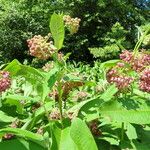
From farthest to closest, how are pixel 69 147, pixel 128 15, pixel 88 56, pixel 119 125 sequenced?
pixel 128 15, pixel 88 56, pixel 119 125, pixel 69 147

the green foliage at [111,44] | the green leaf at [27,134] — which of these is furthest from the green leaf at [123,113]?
the green foliage at [111,44]

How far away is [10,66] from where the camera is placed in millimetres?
1642

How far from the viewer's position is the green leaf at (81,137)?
1.32 meters

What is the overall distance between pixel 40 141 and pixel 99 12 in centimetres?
2816

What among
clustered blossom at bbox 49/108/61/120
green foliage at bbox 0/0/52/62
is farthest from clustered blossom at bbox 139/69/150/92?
green foliage at bbox 0/0/52/62

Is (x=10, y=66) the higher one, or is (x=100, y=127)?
(x=10, y=66)

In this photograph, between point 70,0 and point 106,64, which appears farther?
point 70,0

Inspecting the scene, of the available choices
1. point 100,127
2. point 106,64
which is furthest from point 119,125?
point 106,64

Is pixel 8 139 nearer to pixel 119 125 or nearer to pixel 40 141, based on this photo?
pixel 40 141

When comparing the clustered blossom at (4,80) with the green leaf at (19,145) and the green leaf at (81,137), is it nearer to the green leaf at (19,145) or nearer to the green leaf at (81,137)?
the green leaf at (19,145)

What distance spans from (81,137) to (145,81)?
0.33m

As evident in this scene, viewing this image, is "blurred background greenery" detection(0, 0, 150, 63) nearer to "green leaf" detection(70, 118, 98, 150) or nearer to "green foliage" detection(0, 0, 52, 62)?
"green foliage" detection(0, 0, 52, 62)

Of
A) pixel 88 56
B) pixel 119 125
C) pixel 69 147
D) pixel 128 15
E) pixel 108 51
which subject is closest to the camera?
pixel 69 147

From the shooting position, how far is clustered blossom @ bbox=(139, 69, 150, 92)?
1.57 meters
